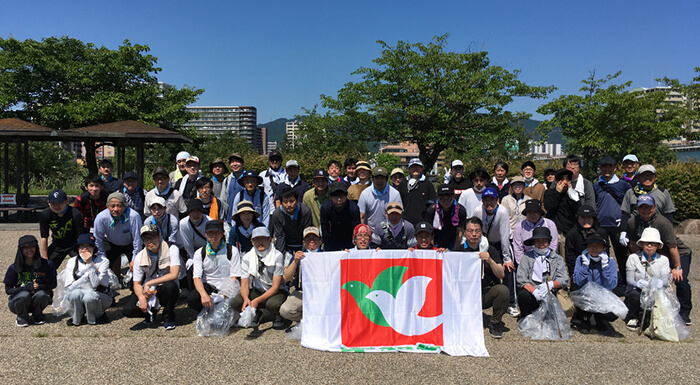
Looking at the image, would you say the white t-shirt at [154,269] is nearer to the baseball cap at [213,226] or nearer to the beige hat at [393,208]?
the baseball cap at [213,226]

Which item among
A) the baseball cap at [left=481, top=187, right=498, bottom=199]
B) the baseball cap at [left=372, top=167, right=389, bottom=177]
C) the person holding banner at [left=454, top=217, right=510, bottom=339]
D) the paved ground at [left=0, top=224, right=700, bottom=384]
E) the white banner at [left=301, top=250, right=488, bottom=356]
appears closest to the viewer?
the paved ground at [left=0, top=224, right=700, bottom=384]

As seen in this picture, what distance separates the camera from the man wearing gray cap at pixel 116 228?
18.5ft

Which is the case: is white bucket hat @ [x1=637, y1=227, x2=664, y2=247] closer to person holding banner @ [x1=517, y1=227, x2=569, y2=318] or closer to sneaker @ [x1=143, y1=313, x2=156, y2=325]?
person holding banner @ [x1=517, y1=227, x2=569, y2=318]

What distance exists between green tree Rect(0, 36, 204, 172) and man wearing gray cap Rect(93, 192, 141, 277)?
1898 centimetres

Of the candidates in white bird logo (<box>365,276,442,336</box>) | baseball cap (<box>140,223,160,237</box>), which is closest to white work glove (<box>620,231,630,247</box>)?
white bird logo (<box>365,276,442,336</box>)

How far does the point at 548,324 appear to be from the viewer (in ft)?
16.4

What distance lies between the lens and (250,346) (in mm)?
4719

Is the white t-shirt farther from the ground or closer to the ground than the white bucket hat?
closer to the ground

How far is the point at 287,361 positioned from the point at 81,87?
1073 inches

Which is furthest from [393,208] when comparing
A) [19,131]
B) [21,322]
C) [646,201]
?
[19,131]

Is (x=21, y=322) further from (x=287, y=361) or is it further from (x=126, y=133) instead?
(x=126, y=133)

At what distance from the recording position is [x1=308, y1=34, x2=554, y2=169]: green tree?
72.0 ft

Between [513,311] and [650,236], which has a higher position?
[650,236]

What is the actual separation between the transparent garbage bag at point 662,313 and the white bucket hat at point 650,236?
0.43 metres
